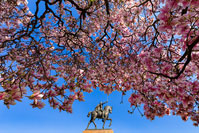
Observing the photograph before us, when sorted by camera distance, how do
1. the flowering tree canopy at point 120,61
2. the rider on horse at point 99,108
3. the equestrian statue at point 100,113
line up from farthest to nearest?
the rider on horse at point 99,108 → the equestrian statue at point 100,113 → the flowering tree canopy at point 120,61

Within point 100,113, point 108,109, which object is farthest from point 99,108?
point 108,109

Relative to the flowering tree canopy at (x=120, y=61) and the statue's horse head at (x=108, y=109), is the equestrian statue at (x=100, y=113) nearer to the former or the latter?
the statue's horse head at (x=108, y=109)

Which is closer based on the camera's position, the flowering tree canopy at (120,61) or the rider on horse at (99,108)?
the flowering tree canopy at (120,61)

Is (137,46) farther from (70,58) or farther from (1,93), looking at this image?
(1,93)

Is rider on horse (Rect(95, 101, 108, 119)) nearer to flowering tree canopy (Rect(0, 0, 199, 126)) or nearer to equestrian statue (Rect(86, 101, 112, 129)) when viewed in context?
equestrian statue (Rect(86, 101, 112, 129))

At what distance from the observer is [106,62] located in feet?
20.7

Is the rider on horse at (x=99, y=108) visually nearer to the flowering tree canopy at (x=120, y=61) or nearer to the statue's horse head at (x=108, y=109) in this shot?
the statue's horse head at (x=108, y=109)

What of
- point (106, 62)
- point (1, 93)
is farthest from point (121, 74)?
point (1, 93)

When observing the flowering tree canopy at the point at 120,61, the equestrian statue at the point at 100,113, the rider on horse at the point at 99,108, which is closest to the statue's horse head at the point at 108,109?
the equestrian statue at the point at 100,113

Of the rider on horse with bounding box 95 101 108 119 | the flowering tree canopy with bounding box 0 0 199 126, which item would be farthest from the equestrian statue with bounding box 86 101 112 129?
the flowering tree canopy with bounding box 0 0 199 126

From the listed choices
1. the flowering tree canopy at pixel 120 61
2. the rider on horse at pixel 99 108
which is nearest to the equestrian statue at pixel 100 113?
the rider on horse at pixel 99 108

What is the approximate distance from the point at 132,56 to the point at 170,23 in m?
3.80

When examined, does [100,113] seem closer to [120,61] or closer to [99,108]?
[99,108]

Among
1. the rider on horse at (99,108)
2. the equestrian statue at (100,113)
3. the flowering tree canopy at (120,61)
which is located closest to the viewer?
the flowering tree canopy at (120,61)
